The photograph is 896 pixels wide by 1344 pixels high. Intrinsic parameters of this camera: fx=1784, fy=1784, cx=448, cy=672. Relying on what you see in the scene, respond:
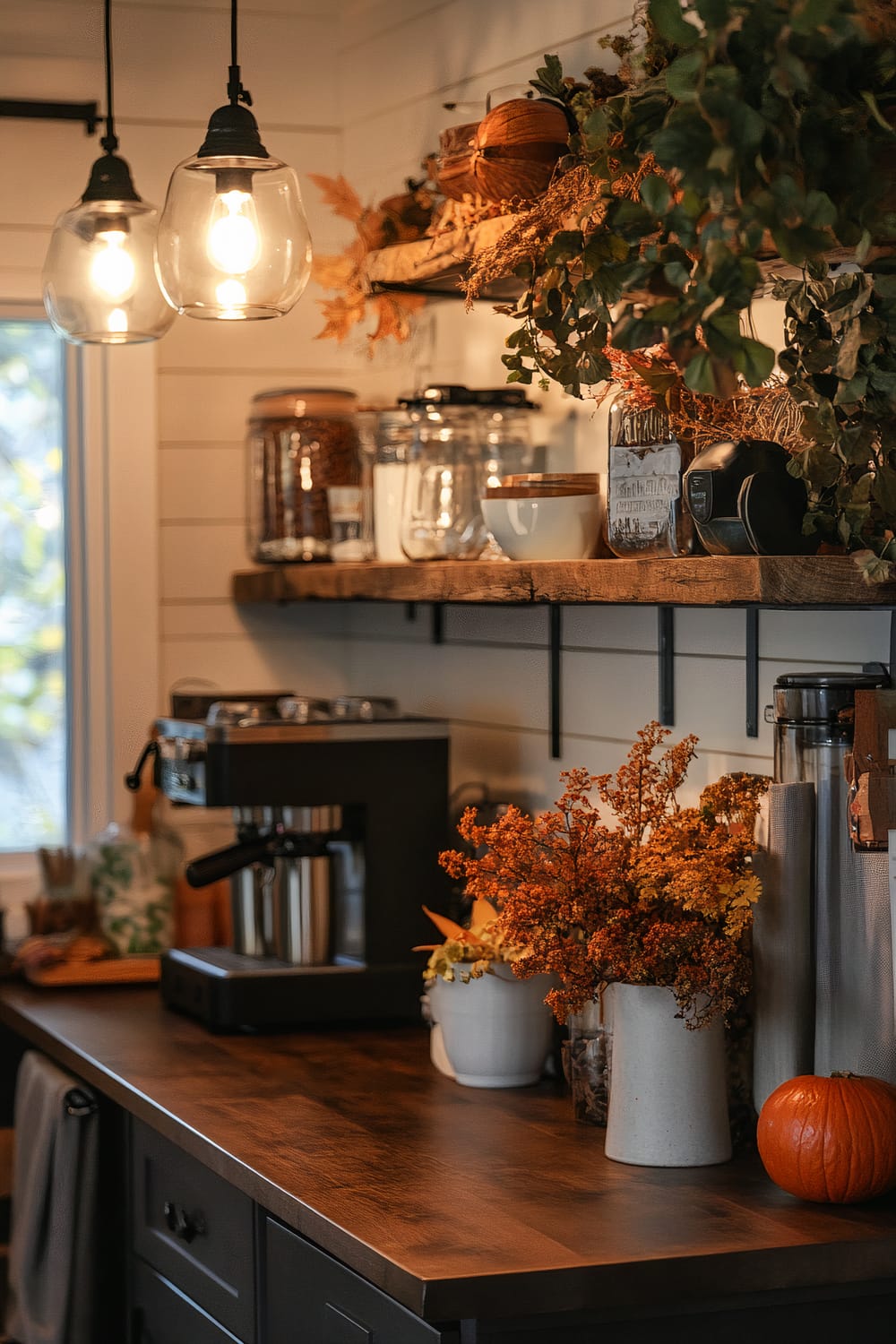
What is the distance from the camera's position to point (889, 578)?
1.60 m

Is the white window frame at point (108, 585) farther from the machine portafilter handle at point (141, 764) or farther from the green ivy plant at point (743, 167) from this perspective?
the green ivy plant at point (743, 167)

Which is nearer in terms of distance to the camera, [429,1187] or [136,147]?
[429,1187]

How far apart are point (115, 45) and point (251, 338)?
563mm

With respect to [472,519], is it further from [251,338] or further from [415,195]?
[251,338]

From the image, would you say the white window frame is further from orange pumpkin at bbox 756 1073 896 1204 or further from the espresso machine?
orange pumpkin at bbox 756 1073 896 1204

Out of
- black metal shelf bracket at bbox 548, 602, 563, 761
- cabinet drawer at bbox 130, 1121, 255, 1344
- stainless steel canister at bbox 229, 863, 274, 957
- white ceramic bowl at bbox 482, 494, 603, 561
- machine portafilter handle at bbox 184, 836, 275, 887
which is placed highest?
white ceramic bowl at bbox 482, 494, 603, 561

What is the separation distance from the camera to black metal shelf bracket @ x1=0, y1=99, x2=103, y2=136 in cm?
307

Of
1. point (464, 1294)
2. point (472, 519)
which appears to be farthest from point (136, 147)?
point (464, 1294)

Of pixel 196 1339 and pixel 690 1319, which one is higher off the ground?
pixel 690 1319

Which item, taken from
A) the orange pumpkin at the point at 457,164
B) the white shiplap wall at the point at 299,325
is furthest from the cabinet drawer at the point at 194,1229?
the orange pumpkin at the point at 457,164

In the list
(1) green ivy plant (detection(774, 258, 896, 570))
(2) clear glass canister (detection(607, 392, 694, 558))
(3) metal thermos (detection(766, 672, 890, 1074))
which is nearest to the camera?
(1) green ivy plant (detection(774, 258, 896, 570))

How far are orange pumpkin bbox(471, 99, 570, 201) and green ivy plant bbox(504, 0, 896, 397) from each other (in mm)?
573

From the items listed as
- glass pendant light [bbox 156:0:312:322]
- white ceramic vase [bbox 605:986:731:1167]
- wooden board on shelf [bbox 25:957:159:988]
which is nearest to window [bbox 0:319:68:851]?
wooden board on shelf [bbox 25:957:159:988]

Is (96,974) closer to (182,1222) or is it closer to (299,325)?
(182,1222)
